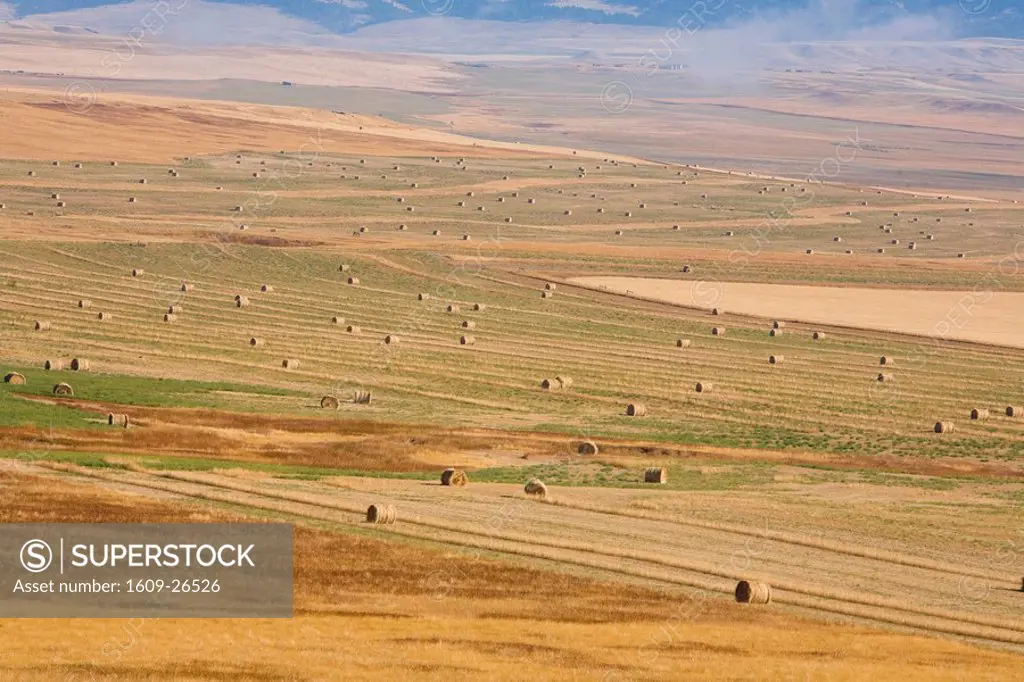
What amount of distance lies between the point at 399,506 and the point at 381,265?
6357cm

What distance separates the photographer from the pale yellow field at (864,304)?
101688 mm

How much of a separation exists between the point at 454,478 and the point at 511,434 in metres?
11.2

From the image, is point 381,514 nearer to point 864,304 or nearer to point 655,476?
point 655,476

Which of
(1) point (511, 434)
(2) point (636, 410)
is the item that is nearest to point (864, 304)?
(2) point (636, 410)

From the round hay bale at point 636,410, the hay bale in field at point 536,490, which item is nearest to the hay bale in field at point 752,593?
the hay bale in field at point 536,490

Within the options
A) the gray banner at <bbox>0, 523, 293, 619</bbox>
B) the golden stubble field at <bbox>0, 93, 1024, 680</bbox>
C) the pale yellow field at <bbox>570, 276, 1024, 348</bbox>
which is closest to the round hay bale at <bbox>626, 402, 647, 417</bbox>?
the golden stubble field at <bbox>0, 93, 1024, 680</bbox>

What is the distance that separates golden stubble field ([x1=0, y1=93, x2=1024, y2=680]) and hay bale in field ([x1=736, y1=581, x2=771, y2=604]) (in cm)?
54

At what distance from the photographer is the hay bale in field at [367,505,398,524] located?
157ft

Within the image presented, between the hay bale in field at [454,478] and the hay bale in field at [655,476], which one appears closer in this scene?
the hay bale in field at [454,478]

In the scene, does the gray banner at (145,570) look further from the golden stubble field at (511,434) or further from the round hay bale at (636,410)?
the round hay bale at (636,410)

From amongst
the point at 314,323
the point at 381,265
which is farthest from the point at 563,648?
the point at 381,265

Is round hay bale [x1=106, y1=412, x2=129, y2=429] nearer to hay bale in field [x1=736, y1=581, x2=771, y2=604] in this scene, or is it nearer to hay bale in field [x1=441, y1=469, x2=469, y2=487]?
hay bale in field [x1=441, y1=469, x2=469, y2=487]

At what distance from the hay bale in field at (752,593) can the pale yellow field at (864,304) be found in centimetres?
5813

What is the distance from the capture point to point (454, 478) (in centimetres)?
5591
